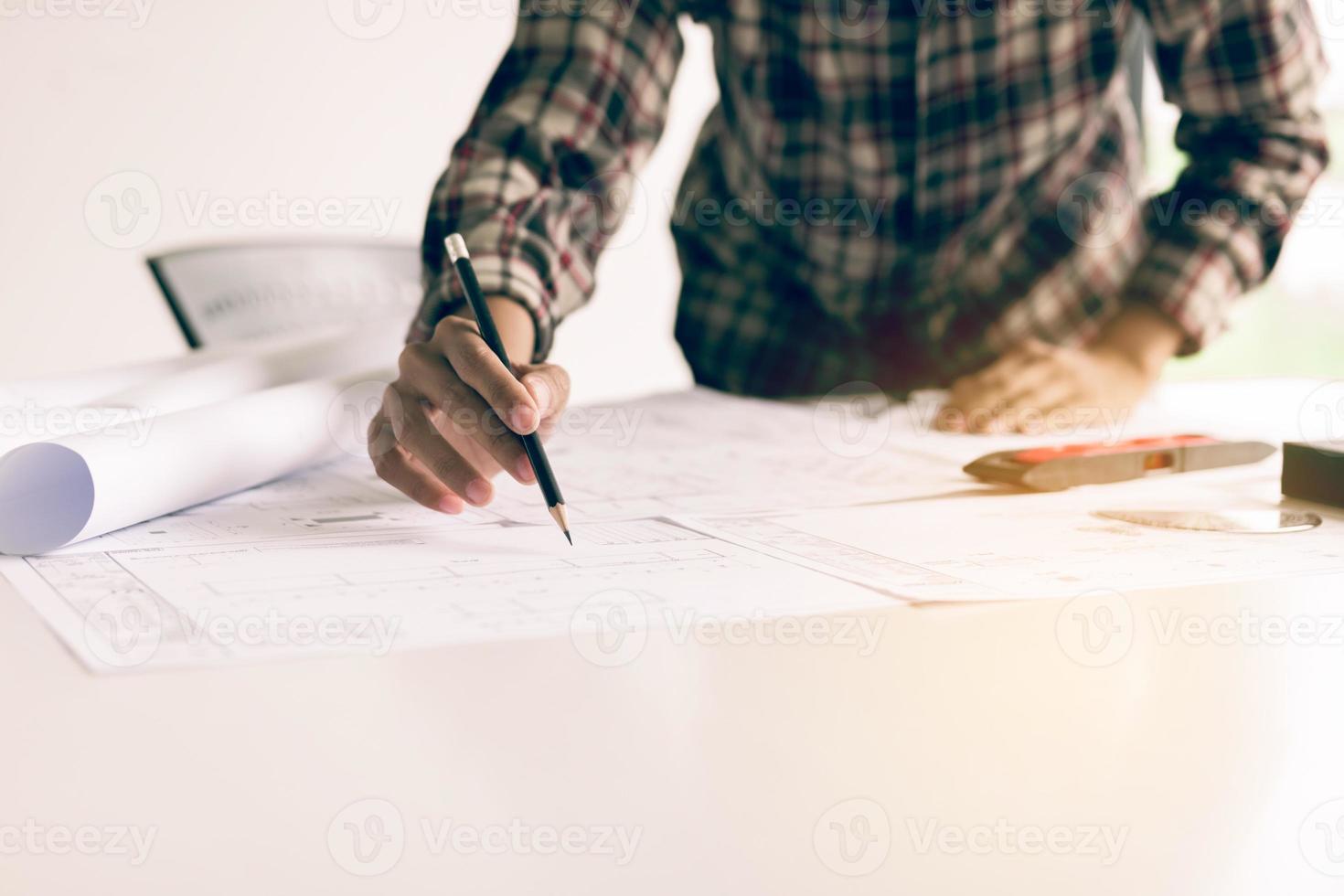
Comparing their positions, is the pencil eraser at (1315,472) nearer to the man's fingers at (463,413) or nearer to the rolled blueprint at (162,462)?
the man's fingers at (463,413)

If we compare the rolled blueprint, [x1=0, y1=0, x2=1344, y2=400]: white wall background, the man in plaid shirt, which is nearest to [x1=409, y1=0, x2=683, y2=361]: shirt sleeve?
the man in plaid shirt

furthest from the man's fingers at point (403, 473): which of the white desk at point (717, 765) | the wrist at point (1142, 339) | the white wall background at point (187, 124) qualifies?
the white wall background at point (187, 124)

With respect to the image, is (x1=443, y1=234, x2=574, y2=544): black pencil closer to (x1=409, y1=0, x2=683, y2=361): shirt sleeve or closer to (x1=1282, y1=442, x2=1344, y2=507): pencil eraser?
(x1=409, y1=0, x2=683, y2=361): shirt sleeve

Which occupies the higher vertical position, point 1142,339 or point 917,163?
point 917,163

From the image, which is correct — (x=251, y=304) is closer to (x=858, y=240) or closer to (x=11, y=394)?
(x=11, y=394)

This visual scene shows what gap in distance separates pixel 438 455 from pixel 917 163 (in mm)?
568

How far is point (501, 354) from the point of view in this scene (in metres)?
0.62

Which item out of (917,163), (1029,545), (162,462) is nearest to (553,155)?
(917,163)

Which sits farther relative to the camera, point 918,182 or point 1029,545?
point 918,182

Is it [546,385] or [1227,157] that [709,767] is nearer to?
[546,385]

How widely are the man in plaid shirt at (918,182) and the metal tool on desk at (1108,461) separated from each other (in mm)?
180

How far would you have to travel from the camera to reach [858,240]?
1036 mm

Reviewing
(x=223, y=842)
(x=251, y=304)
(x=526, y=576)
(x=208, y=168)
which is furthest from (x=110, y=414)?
(x=208, y=168)

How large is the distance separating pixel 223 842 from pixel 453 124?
2.34m
